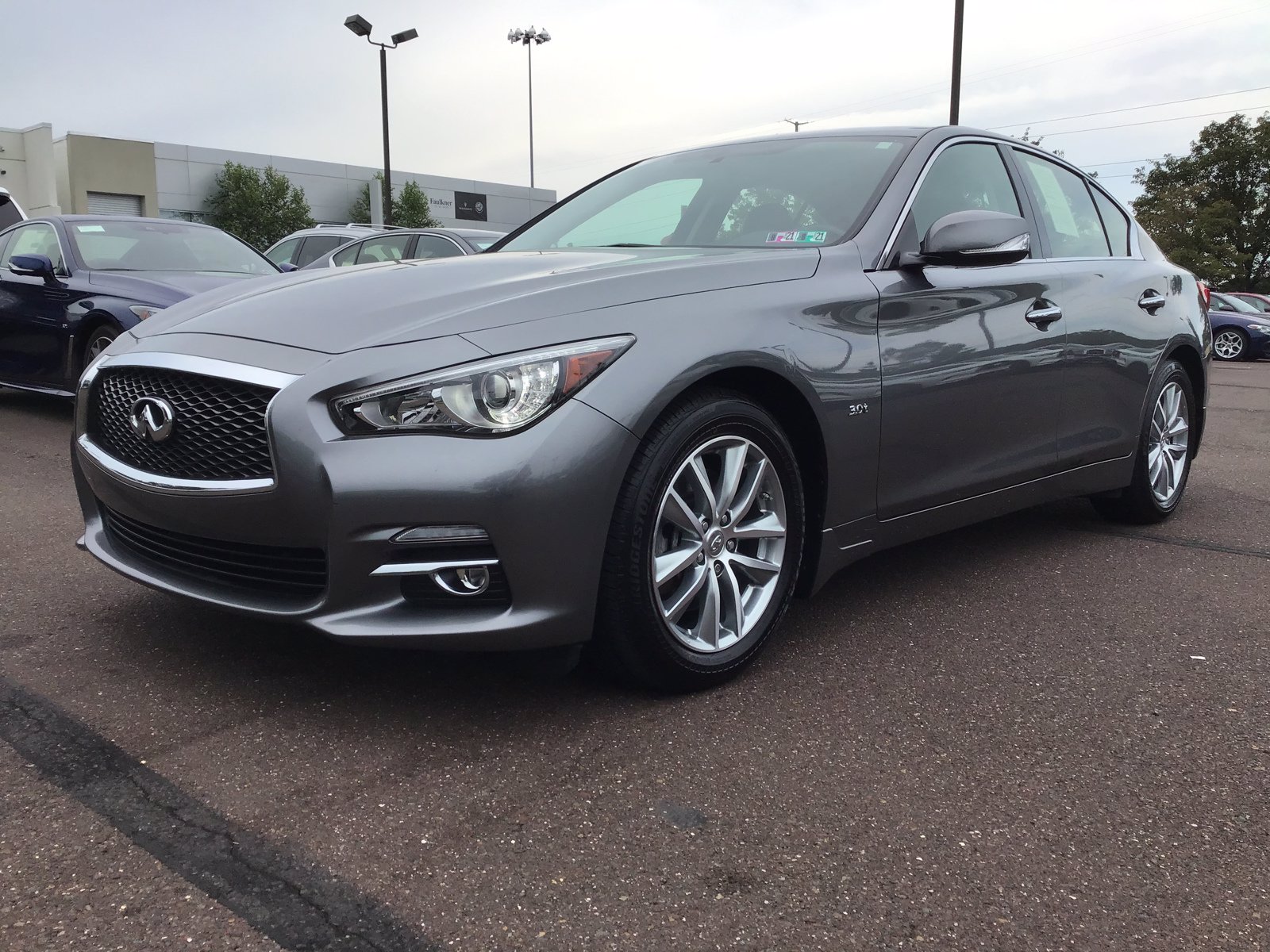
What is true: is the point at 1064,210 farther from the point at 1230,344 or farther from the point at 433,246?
the point at 1230,344

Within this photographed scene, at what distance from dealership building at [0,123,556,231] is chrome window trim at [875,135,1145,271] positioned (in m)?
33.4

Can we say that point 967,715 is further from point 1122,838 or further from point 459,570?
point 459,570

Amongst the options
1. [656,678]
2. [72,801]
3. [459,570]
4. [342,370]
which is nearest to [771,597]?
[656,678]

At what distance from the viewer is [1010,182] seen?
159 inches

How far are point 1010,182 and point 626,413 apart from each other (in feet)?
7.46

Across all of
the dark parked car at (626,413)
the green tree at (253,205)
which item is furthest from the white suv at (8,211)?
the green tree at (253,205)

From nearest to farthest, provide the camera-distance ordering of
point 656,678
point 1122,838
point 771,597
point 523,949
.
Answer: point 523,949 → point 1122,838 → point 656,678 → point 771,597

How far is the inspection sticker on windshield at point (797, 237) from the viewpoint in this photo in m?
3.30

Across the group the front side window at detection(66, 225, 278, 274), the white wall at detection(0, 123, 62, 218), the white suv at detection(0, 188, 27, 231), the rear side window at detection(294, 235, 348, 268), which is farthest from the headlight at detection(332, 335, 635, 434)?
the white wall at detection(0, 123, 62, 218)

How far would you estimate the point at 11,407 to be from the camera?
840cm

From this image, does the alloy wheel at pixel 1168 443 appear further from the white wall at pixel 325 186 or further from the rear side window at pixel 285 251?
the white wall at pixel 325 186

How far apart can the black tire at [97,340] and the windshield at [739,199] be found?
375 centimetres

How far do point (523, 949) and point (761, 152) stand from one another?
291 cm

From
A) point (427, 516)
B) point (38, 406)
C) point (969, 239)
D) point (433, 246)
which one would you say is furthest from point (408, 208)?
point (427, 516)
